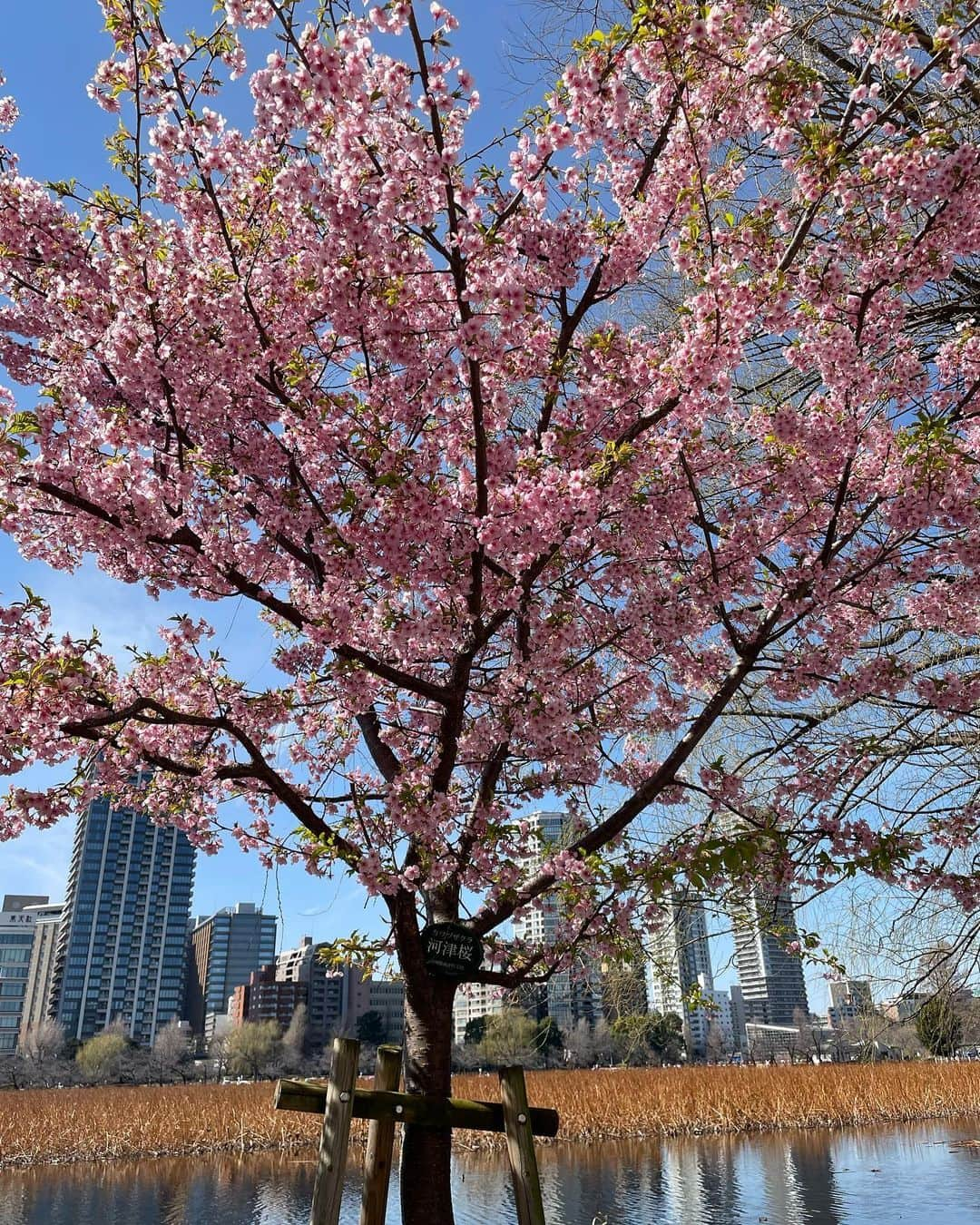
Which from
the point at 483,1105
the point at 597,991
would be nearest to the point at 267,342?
the point at 483,1105

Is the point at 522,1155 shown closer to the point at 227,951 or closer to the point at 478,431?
the point at 478,431

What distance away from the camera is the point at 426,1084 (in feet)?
15.9

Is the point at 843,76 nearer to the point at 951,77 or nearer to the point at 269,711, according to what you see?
the point at 951,77

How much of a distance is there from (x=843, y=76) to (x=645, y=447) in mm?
3388

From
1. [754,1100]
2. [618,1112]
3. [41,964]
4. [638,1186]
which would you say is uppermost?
[41,964]

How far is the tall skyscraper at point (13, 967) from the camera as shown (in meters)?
110

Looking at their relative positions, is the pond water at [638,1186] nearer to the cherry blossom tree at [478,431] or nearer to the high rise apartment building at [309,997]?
the cherry blossom tree at [478,431]

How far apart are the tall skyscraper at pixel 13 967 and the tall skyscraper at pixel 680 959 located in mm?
123778

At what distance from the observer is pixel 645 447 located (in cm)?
465

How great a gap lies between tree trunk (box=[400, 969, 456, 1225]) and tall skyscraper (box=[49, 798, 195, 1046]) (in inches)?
5102

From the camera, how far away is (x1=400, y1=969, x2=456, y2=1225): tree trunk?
4594 millimetres

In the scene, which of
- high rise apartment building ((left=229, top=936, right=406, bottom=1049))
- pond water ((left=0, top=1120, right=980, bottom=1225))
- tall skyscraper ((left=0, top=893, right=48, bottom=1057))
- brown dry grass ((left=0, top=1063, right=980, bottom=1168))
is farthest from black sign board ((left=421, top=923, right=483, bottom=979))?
tall skyscraper ((left=0, top=893, right=48, bottom=1057))

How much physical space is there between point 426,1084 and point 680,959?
8.75 feet

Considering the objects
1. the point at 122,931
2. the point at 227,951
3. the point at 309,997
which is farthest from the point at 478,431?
the point at 227,951
